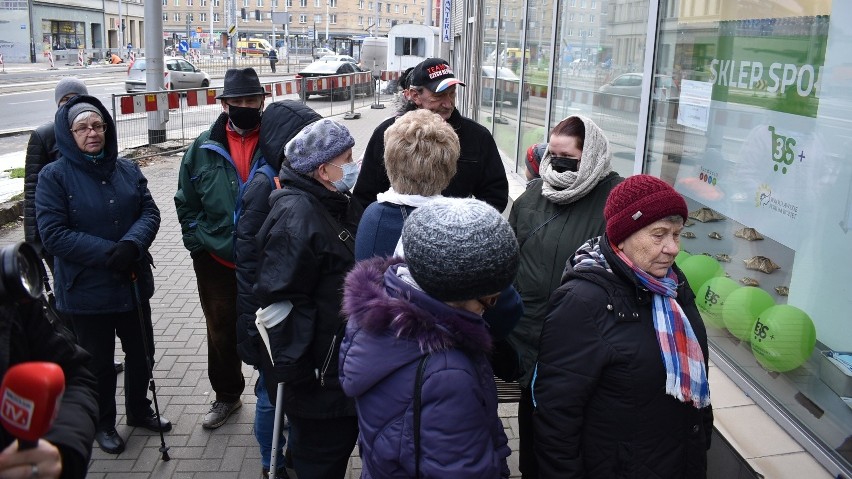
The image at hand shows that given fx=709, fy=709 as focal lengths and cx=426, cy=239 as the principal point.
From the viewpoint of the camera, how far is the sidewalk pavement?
3760mm

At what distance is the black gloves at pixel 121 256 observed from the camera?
144 inches

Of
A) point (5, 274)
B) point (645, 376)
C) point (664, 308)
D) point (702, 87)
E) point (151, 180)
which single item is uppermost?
point (702, 87)

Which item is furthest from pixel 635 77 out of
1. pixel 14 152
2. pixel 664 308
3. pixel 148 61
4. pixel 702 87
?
pixel 14 152

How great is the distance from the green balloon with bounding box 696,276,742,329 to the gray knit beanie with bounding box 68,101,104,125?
343 cm

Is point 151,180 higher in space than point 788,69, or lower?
lower

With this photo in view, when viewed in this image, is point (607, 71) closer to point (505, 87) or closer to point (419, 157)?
point (419, 157)

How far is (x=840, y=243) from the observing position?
120 inches

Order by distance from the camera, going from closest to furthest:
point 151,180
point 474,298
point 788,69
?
point 474,298, point 788,69, point 151,180

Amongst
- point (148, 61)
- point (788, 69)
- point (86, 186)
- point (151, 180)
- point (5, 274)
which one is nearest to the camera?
point (5, 274)

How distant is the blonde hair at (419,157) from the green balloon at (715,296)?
2011 millimetres

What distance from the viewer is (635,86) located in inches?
197

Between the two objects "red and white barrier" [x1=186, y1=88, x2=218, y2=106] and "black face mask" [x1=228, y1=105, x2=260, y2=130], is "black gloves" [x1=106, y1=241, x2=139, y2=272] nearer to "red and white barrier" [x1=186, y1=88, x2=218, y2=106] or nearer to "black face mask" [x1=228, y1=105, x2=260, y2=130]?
"black face mask" [x1=228, y1=105, x2=260, y2=130]

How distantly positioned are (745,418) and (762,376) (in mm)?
267

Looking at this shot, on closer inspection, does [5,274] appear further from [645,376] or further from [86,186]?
[86,186]
